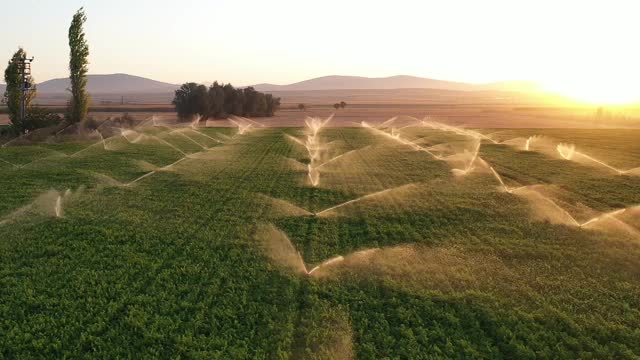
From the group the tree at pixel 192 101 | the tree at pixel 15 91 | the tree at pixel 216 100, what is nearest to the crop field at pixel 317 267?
the tree at pixel 15 91

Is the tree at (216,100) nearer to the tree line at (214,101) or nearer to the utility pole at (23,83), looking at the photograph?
the tree line at (214,101)

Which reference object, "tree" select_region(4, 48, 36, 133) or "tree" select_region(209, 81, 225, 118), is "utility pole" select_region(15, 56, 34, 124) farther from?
"tree" select_region(209, 81, 225, 118)

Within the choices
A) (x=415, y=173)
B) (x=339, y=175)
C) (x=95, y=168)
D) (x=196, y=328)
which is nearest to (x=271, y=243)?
(x=196, y=328)

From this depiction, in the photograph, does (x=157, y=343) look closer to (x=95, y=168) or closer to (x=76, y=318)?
(x=76, y=318)

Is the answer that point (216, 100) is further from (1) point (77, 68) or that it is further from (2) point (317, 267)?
(2) point (317, 267)

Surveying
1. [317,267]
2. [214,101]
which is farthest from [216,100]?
[317,267]

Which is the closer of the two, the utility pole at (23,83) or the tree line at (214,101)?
the utility pole at (23,83)

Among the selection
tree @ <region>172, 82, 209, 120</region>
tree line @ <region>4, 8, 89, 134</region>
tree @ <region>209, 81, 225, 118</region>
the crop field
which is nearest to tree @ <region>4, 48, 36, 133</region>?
tree line @ <region>4, 8, 89, 134</region>
